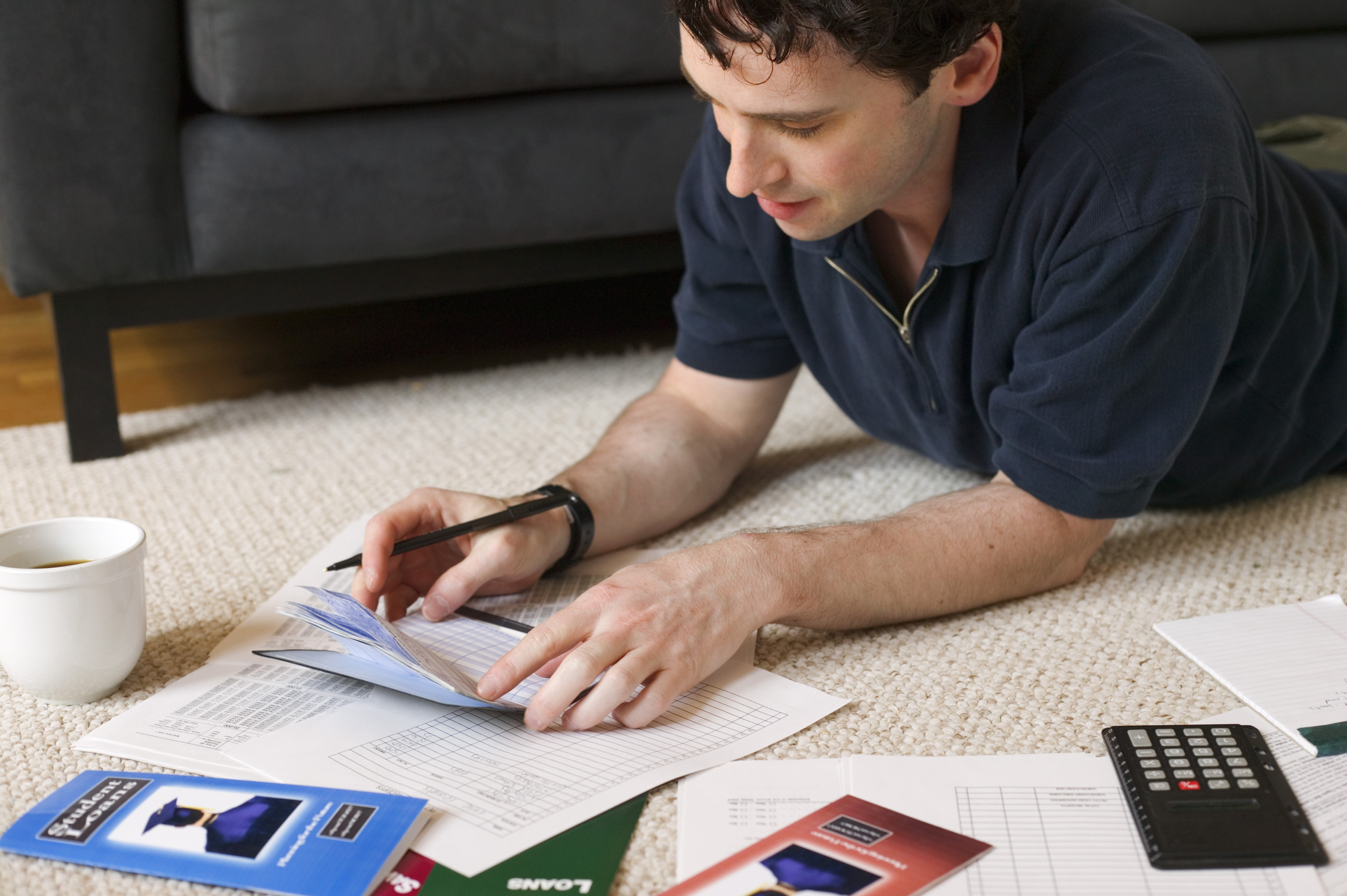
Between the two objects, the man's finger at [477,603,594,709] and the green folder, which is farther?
the man's finger at [477,603,594,709]

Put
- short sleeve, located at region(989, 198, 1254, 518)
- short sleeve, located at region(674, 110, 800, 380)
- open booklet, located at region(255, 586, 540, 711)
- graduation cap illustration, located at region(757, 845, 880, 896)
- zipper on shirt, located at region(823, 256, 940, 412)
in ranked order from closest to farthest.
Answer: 1. graduation cap illustration, located at region(757, 845, 880, 896)
2. open booklet, located at region(255, 586, 540, 711)
3. short sleeve, located at region(989, 198, 1254, 518)
4. zipper on shirt, located at region(823, 256, 940, 412)
5. short sleeve, located at region(674, 110, 800, 380)

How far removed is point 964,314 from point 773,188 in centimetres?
19

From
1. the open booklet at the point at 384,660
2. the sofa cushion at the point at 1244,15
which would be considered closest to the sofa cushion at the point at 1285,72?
the sofa cushion at the point at 1244,15

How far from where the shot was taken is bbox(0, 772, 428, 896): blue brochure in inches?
23.1

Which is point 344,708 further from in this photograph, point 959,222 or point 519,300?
point 519,300

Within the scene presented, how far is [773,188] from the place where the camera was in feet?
2.79

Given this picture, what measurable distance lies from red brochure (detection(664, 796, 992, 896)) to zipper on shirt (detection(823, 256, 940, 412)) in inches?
17.1

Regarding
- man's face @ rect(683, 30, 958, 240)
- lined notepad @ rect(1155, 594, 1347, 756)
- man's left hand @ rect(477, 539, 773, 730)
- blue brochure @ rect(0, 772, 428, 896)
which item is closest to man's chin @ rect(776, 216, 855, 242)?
man's face @ rect(683, 30, 958, 240)

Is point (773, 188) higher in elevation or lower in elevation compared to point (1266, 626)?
higher

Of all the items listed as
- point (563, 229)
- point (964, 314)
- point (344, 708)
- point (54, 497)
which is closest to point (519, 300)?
point (563, 229)

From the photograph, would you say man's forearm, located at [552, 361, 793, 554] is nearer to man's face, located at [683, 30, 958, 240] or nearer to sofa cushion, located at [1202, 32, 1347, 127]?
man's face, located at [683, 30, 958, 240]

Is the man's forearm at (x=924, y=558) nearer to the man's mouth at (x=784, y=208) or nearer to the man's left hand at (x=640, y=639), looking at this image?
the man's left hand at (x=640, y=639)

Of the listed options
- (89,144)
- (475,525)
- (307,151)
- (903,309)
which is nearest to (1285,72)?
(903,309)

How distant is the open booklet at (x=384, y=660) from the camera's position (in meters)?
0.69
